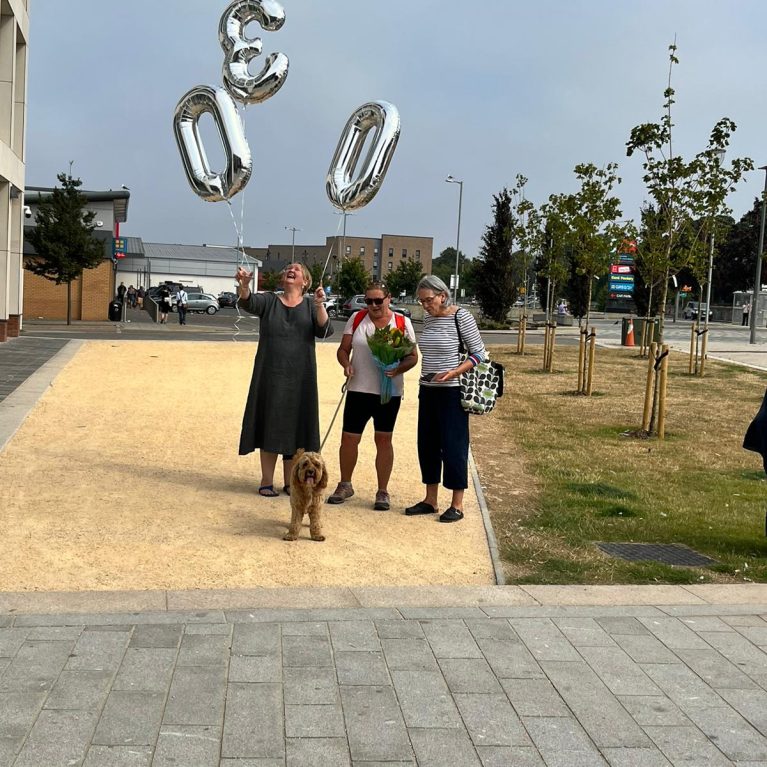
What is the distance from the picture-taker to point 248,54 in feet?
29.6

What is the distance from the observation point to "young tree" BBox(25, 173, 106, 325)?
1410 inches

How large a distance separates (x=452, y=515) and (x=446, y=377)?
1.08 meters

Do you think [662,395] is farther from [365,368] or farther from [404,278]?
[404,278]

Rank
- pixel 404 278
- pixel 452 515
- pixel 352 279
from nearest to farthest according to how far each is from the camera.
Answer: pixel 452 515 → pixel 352 279 → pixel 404 278

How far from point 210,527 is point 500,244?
4603cm

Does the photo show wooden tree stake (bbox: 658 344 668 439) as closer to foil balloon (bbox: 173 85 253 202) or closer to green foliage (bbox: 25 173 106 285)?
foil balloon (bbox: 173 85 253 202)

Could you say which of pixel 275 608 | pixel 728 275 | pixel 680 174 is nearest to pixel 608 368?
pixel 680 174

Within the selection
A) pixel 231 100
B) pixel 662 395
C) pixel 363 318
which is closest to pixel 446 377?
pixel 363 318

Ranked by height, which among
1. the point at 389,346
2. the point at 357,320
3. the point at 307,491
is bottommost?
the point at 307,491

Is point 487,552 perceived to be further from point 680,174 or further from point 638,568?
point 680,174

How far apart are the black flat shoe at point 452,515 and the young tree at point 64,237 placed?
101 feet

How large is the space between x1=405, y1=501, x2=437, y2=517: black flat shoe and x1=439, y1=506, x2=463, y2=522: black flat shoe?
0.63 ft

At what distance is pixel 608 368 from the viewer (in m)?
23.7

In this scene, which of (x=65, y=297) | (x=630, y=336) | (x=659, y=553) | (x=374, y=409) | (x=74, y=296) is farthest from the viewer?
(x=65, y=297)
